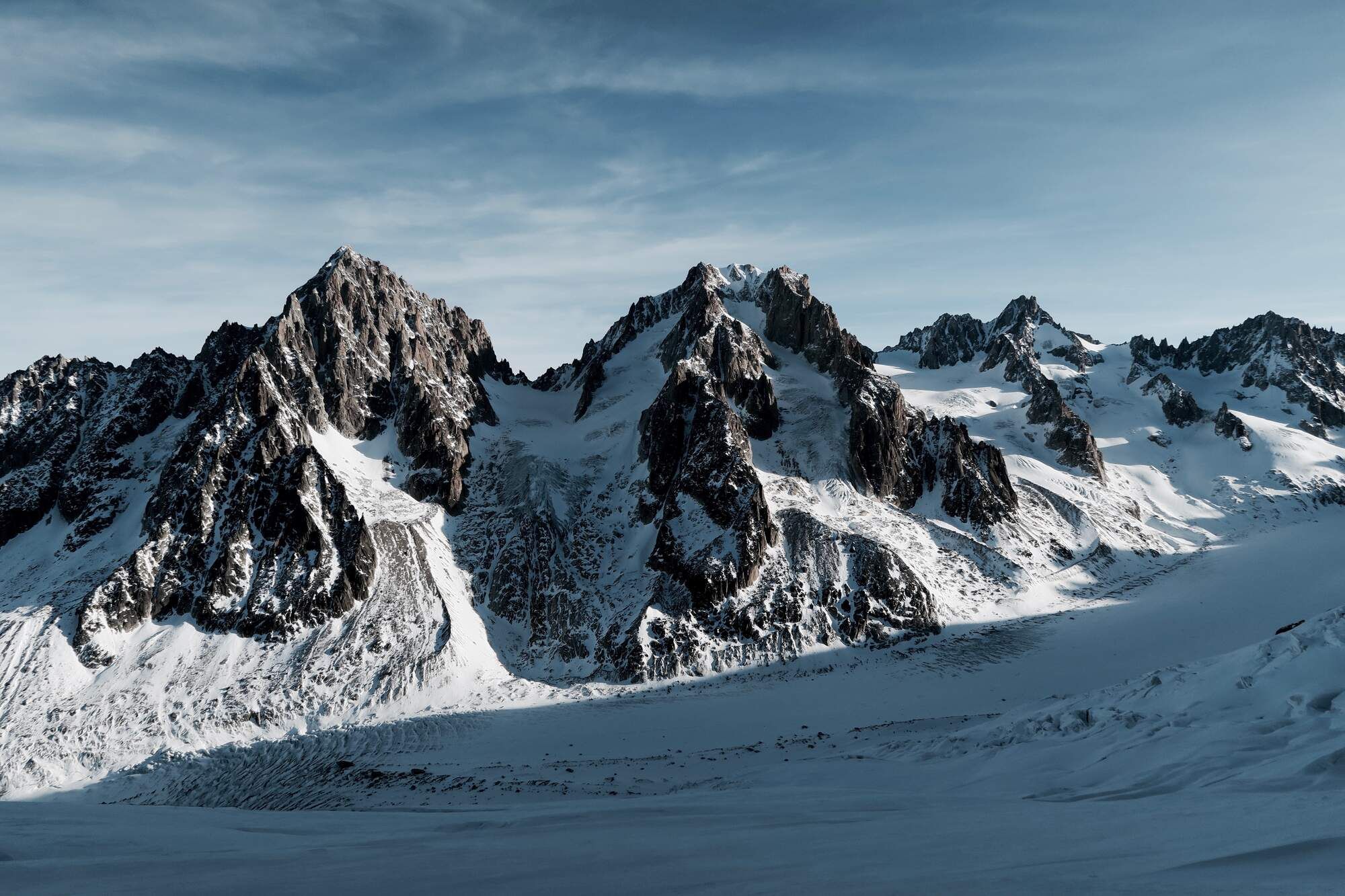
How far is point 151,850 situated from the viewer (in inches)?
353

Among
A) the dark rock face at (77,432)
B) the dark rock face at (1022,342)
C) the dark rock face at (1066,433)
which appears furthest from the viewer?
the dark rock face at (1022,342)

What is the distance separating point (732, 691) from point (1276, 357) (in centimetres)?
14611

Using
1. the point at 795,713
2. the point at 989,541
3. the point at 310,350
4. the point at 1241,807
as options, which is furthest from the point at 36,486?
the point at 989,541

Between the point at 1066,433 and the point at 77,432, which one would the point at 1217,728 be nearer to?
the point at 1066,433

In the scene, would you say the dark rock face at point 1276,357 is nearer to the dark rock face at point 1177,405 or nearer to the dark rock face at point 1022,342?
the dark rock face at point 1022,342

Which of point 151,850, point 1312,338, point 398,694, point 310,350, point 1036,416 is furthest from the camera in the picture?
point 1312,338

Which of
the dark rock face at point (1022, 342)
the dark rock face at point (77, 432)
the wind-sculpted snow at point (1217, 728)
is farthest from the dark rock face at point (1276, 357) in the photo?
the dark rock face at point (77, 432)

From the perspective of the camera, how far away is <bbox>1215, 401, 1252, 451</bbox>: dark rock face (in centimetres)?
10250

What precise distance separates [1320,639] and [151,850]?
78.0 ft

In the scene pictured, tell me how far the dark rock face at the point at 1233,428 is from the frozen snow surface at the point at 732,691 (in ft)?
1.51

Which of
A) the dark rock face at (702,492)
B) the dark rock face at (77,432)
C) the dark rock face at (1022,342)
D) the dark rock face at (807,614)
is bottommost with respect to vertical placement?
the dark rock face at (807,614)

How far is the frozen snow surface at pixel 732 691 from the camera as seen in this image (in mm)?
8578

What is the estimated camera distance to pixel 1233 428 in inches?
4090

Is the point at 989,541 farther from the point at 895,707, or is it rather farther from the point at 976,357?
the point at 976,357
